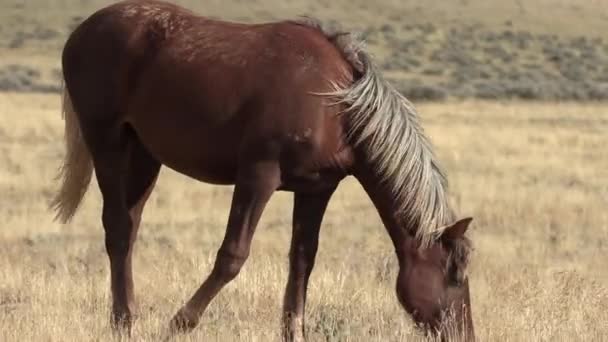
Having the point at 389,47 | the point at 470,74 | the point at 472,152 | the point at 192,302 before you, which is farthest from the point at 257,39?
the point at 389,47

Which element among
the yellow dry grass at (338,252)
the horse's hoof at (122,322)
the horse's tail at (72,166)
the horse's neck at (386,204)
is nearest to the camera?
the horse's neck at (386,204)

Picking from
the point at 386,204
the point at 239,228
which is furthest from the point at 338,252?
the point at 239,228

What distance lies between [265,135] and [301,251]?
A: 35.1 inches

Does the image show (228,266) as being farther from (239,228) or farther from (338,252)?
(338,252)

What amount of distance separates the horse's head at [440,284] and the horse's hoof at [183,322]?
3.39 feet

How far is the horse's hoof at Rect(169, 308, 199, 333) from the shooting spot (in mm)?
5781

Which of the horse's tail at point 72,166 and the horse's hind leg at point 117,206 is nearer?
the horse's hind leg at point 117,206

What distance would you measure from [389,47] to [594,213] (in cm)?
4101

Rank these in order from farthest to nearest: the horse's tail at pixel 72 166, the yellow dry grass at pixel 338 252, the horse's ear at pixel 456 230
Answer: the horse's tail at pixel 72 166, the yellow dry grass at pixel 338 252, the horse's ear at pixel 456 230

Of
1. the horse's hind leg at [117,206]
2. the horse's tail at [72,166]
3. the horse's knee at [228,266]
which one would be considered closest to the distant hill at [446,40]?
the horse's tail at [72,166]

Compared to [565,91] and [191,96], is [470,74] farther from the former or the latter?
[191,96]

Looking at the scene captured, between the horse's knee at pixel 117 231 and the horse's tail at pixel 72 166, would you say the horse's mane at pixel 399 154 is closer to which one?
the horse's knee at pixel 117 231

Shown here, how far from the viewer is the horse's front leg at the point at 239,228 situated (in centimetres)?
570

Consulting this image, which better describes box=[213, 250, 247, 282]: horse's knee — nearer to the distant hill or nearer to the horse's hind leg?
Answer: the horse's hind leg
